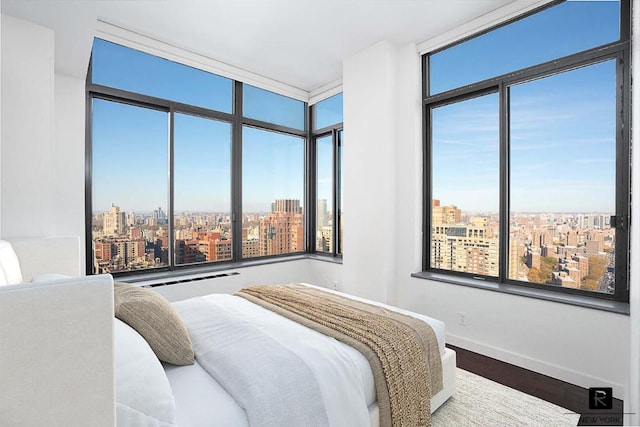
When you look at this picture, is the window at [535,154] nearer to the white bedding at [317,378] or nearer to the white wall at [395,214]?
the white wall at [395,214]

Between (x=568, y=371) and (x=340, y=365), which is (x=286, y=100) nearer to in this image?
(x=340, y=365)

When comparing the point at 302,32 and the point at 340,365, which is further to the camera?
the point at 302,32

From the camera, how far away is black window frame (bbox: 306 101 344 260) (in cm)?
460

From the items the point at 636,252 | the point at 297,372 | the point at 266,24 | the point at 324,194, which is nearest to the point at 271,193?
the point at 324,194

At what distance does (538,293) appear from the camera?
8.59 ft

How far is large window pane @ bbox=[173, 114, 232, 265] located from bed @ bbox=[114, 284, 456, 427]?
6.88ft

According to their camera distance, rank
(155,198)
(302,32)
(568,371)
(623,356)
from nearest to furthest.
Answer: (623,356) → (568,371) → (302,32) → (155,198)

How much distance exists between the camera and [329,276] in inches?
175

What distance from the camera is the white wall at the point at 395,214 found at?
2789 mm

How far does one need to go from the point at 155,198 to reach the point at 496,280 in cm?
360

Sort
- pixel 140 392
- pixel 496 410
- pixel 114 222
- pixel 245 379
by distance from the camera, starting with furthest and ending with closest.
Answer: pixel 114 222, pixel 496 410, pixel 245 379, pixel 140 392

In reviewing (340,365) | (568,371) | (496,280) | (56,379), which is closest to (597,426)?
(568,371)

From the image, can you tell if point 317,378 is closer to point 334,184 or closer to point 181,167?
point 181,167

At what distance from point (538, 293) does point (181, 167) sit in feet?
12.3
